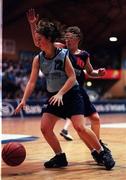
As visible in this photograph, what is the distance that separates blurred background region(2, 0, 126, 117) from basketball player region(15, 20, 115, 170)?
14897 mm

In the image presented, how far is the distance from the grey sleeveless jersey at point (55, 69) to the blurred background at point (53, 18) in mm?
14962

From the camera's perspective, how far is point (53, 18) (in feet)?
73.4

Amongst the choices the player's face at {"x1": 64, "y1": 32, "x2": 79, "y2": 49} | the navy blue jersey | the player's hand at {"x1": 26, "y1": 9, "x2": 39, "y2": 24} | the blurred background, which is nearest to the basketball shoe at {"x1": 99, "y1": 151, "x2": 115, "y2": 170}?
the navy blue jersey

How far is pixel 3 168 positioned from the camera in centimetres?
571

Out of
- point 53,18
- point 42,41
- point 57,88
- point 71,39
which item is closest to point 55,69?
point 57,88

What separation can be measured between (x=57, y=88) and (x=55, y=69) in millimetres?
238

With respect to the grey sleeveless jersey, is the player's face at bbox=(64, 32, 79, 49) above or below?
above

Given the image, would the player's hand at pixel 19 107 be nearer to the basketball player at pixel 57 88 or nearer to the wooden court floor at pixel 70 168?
the basketball player at pixel 57 88

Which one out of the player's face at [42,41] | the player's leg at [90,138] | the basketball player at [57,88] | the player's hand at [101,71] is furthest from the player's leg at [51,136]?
the player's hand at [101,71]

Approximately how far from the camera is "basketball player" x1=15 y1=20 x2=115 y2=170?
562 centimetres

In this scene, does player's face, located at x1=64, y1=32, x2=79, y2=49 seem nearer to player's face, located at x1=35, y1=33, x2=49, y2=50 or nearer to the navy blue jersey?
the navy blue jersey

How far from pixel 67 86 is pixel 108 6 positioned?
19.3 meters

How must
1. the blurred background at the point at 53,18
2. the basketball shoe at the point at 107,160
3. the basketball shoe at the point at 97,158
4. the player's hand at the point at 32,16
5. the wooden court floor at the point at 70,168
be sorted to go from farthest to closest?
the blurred background at the point at 53,18 < the player's hand at the point at 32,16 < the basketball shoe at the point at 97,158 < the basketball shoe at the point at 107,160 < the wooden court floor at the point at 70,168

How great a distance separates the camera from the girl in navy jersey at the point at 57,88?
5.62 meters
